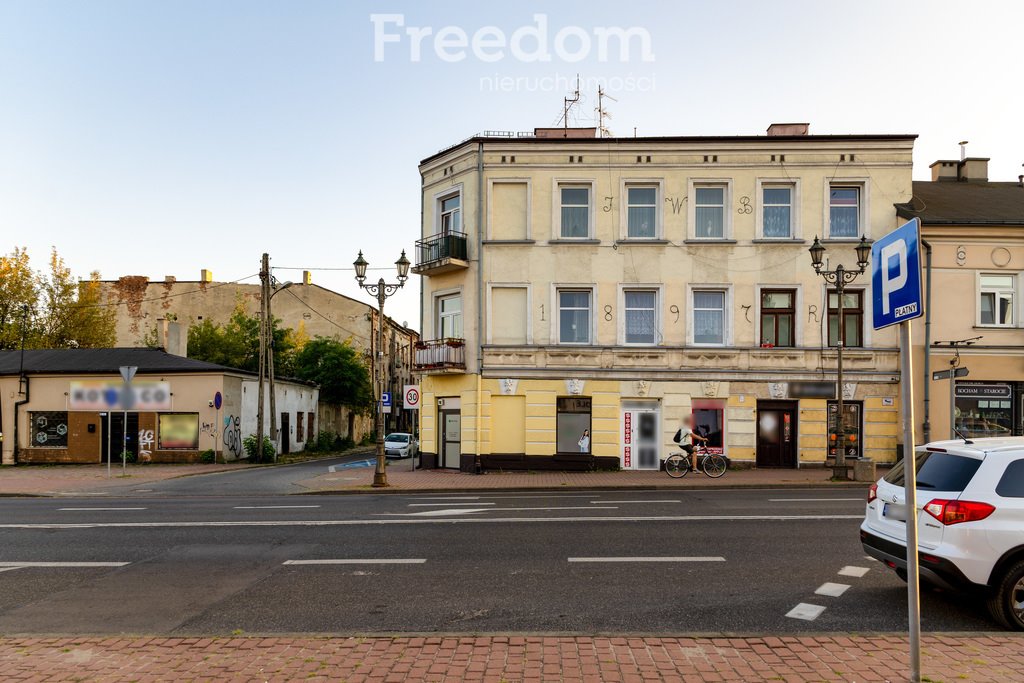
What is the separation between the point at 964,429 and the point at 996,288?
16.1 ft

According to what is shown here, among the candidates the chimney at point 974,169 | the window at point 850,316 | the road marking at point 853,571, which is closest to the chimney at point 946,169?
the chimney at point 974,169

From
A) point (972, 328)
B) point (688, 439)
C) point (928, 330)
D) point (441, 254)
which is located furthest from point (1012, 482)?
point (972, 328)

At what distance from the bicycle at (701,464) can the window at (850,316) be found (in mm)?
6548

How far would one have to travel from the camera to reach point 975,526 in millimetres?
6332

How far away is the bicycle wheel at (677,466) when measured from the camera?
22.2 m

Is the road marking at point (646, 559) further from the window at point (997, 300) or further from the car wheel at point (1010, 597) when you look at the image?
the window at point (997, 300)

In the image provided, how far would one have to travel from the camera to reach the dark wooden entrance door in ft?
81.6

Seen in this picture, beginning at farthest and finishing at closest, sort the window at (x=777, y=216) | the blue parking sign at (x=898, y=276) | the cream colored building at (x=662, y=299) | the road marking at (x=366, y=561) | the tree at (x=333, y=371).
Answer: the tree at (x=333, y=371) → the window at (x=777, y=216) → the cream colored building at (x=662, y=299) → the road marking at (x=366, y=561) → the blue parking sign at (x=898, y=276)

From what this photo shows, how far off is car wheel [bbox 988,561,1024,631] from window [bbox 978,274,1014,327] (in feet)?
71.6

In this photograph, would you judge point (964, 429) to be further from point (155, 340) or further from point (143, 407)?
point (155, 340)

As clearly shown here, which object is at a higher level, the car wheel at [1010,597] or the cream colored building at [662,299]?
the cream colored building at [662,299]

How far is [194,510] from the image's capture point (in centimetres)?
1520

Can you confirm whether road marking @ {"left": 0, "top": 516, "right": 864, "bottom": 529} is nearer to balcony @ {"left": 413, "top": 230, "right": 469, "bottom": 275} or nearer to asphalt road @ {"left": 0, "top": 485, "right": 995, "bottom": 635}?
asphalt road @ {"left": 0, "top": 485, "right": 995, "bottom": 635}

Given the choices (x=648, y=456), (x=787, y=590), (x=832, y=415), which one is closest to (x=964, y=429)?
(x=832, y=415)
